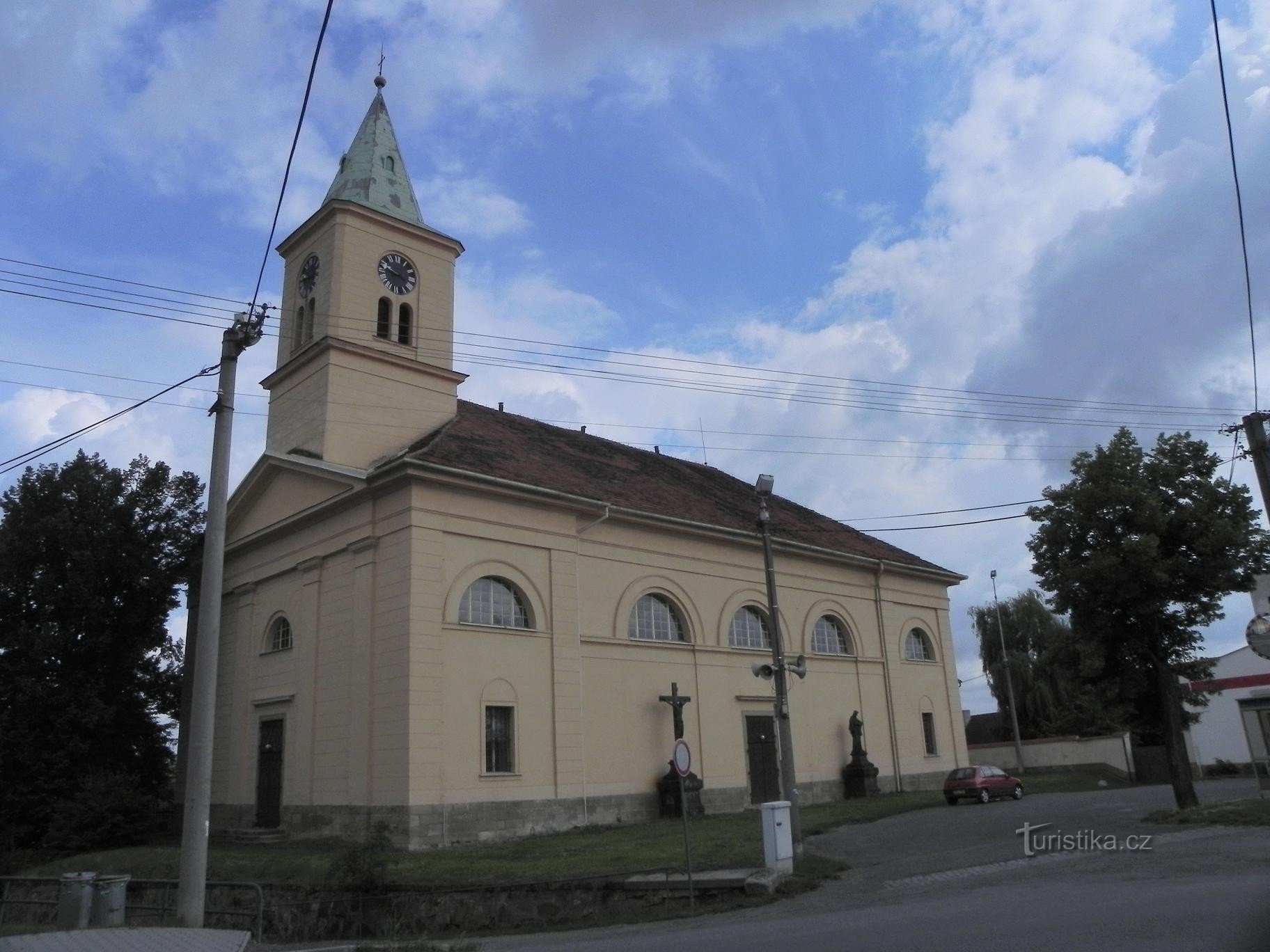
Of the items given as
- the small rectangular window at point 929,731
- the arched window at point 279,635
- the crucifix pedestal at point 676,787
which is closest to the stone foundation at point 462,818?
the crucifix pedestal at point 676,787

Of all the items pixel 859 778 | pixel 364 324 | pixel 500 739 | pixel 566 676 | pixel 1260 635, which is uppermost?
pixel 364 324

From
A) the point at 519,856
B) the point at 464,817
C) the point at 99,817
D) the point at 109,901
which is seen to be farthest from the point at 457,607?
the point at 99,817

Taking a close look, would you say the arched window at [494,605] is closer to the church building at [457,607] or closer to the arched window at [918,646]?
the church building at [457,607]

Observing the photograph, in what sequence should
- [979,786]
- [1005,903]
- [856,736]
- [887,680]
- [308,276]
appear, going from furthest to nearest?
[887,680], [856,736], [308,276], [979,786], [1005,903]

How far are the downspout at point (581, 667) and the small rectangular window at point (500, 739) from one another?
1.85m

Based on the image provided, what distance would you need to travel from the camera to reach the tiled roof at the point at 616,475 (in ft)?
82.5

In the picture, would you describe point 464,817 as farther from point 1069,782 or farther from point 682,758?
point 1069,782

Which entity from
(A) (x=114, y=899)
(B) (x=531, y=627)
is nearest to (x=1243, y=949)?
(A) (x=114, y=899)

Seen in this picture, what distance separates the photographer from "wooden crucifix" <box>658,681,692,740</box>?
25.4 meters

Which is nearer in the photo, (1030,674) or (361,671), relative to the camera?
(361,671)

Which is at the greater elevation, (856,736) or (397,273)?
(397,273)

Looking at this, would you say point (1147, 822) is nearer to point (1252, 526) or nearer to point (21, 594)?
point (1252, 526)

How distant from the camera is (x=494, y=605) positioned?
23.6 metres

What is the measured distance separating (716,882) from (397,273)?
779 inches
